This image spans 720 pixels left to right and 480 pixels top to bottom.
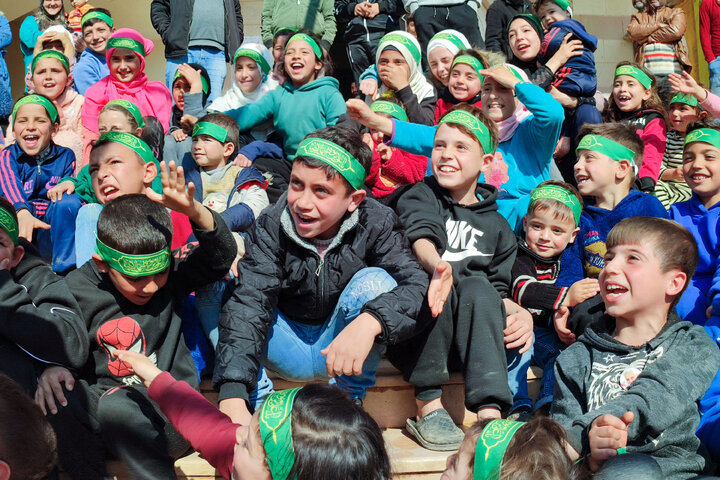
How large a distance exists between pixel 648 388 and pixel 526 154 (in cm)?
233

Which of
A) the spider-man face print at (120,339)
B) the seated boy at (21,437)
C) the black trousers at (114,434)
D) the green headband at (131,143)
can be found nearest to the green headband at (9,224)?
the spider-man face print at (120,339)

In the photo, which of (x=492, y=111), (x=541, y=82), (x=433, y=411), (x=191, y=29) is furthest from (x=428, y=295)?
(x=191, y=29)

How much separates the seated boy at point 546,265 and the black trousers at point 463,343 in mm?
387

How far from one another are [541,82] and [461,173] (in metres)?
2.19

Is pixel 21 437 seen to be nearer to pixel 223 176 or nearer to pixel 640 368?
pixel 640 368

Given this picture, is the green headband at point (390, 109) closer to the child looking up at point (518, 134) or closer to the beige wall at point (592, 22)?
the child looking up at point (518, 134)

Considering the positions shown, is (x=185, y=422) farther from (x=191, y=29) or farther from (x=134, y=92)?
(x=191, y=29)

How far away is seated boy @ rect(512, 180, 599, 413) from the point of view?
3.39m

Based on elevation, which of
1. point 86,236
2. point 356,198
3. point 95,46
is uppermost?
point 95,46

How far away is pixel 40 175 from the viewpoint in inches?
186

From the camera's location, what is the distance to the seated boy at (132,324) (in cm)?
275

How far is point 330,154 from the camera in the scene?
3.06 meters

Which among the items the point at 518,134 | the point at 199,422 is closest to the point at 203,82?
the point at 518,134

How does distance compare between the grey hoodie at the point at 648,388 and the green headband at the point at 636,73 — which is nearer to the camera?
the grey hoodie at the point at 648,388
